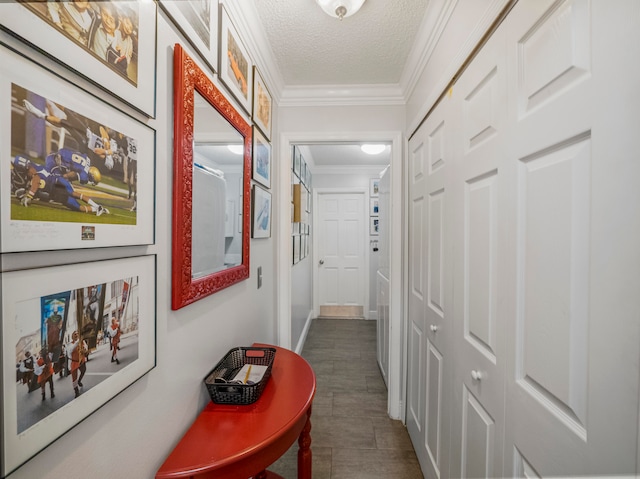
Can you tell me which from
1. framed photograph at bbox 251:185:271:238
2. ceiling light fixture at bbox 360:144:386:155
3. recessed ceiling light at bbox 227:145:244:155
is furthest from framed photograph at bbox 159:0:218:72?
ceiling light fixture at bbox 360:144:386:155

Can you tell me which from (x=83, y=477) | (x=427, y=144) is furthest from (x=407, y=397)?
(x=83, y=477)

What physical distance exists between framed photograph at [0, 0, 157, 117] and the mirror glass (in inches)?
9.4

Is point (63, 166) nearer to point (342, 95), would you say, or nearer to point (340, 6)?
point (340, 6)

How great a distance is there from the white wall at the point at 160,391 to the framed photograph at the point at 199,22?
4 cm

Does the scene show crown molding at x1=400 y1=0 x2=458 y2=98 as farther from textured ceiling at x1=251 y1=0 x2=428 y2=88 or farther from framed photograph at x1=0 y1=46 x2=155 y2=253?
framed photograph at x1=0 y1=46 x2=155 y2=253

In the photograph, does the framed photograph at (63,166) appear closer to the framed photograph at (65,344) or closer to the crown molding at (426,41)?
the framed photograph at (65,344)

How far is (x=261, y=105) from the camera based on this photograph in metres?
1.70

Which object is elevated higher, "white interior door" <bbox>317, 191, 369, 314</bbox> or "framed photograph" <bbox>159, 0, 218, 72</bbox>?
"framed photograph" <bbox>159, 0, 218, 72</bbox>

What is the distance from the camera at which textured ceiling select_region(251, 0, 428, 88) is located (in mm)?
1399

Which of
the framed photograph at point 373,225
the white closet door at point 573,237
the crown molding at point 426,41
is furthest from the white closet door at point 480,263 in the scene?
the framed photograph at point 373,225

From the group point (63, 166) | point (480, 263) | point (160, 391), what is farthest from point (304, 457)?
point (63, 166)

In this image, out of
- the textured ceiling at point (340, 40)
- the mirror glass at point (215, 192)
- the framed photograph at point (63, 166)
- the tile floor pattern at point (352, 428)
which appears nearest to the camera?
the framed photograph at point (63, 166)

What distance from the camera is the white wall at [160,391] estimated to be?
548mm

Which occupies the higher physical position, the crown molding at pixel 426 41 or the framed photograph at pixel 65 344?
the crown molding at pixel 426 41
